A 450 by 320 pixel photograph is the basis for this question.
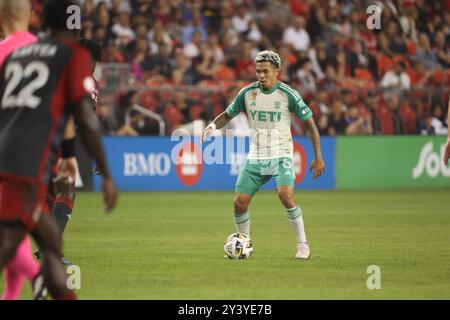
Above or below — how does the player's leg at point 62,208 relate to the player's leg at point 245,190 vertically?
below

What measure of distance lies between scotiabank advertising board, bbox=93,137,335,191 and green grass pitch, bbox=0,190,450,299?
1479 mm

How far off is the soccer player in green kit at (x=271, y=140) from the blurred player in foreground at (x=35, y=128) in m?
5.50

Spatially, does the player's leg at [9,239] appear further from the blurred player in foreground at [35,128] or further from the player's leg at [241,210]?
the player's leg at [241,210]

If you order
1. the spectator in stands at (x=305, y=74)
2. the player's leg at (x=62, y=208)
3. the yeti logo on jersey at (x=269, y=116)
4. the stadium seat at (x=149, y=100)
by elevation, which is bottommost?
the player's leg at (x=62, y=208)

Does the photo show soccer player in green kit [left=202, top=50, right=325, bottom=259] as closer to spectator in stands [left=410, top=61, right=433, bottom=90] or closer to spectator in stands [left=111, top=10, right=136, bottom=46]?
spectator in stands [left=111, top=10, right=136, bottom=46]

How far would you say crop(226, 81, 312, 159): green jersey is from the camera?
12039mm

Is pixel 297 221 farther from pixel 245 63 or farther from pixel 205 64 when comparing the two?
pixel 245 63

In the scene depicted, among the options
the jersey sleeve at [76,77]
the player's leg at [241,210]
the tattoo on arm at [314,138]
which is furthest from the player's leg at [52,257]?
the tattoo on arm at [314,138]

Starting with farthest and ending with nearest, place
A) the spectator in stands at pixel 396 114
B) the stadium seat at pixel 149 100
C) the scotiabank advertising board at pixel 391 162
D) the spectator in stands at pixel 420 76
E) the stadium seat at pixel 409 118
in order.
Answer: the spectator in stands at pixel 420 76 → the stadium seat at pixel 409 118 → the scotiabank advertising board at pixel 391 162 → the spectator in stands at pixel 396 114 → the stadium seat at pixel 149 100

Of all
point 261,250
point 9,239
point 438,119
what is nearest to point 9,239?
point 9,239

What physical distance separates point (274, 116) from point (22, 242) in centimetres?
585

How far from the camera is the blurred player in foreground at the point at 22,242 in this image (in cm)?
720

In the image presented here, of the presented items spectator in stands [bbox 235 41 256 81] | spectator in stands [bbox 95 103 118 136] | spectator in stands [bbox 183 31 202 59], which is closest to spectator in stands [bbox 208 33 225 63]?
spectator in stands [bbox 183 31 202 59]

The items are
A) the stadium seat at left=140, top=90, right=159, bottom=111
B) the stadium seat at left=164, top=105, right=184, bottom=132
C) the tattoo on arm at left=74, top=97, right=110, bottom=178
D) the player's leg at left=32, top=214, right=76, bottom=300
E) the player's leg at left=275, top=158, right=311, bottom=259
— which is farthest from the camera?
the stadium seat at left=164, top=105, right=184, bottom=132
